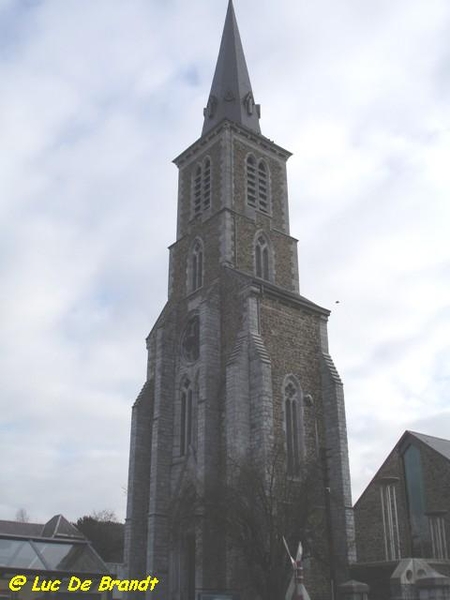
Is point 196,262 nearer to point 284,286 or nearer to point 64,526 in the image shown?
point 284,286

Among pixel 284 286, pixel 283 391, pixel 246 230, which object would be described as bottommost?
pixel 283 391

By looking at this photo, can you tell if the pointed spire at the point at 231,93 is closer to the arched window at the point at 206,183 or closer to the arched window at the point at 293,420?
the arched window at the point at 206,183

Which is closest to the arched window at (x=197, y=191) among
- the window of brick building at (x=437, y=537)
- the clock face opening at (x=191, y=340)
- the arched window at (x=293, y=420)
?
the clock face opening at (x=191, y=340)

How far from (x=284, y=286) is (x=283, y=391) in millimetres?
6497

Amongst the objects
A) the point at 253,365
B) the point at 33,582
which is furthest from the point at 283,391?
the point at 33,582

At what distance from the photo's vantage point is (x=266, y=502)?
19234 millimetres

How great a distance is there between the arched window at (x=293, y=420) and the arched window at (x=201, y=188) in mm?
10936

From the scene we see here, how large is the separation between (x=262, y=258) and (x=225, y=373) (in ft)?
23.1

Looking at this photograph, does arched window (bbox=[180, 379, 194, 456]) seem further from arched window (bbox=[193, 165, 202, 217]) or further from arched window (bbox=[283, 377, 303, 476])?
arched window (bbox=[193, 165, 202, 217])

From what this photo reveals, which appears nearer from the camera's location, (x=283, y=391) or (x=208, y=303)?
(x=283, y=391)

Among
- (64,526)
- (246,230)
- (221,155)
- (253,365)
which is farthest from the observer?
(64,526)

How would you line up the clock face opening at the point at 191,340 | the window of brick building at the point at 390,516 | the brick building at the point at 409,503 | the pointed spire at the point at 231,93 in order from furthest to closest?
1. the pointed spire at the point at 231,93
2. the brick building at the point at 409,503
3. the clock face opening at the point at 191,340
4. the window of brick building at the point at 390,516

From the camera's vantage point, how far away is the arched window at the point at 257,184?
3119cm

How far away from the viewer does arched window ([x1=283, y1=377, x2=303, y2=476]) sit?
78.5 feet
